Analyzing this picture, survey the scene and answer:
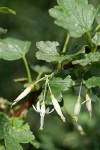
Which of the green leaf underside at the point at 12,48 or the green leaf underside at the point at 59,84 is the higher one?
the green leaf underside at the point at 12,48

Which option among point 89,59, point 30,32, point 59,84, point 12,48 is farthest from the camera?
point 30,32

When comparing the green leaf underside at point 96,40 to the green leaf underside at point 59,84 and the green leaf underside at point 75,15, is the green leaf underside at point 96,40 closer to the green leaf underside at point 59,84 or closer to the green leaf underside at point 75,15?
the green leaf underside at point 75,15

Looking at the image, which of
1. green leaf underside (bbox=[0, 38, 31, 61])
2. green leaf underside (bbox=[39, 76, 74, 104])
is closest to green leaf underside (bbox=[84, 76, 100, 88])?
green leaf underside (bbox=[39, 76, 74, 104])

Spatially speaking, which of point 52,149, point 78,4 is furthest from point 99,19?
point 52,149

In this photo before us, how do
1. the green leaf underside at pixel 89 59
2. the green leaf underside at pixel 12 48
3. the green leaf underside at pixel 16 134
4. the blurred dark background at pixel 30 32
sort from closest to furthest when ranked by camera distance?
the green leaf underside at pixel 89 59 < the green leaf underside at pixel 16 134 < the green leaf underside at pixel 12 48 < the blurred dark background at pixel 30 32

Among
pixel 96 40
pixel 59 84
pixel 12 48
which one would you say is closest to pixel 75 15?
pixel 96 40

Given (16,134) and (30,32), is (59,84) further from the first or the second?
(30,32)

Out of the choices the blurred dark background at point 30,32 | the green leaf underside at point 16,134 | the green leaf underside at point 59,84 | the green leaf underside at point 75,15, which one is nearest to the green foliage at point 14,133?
the green leaf underside at point 16,134
